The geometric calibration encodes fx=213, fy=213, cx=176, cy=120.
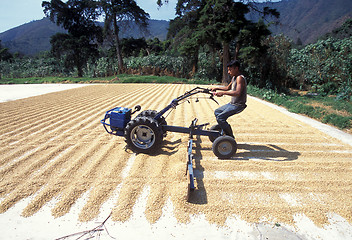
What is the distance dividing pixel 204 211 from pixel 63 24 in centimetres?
3124

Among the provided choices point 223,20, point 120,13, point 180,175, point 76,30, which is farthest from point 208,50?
point 76,30

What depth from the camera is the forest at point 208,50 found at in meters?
13.1

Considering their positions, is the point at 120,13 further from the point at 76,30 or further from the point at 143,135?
the point at 143,135

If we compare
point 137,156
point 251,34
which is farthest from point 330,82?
point 137,156

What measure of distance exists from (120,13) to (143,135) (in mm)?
24629

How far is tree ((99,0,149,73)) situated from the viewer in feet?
79.6

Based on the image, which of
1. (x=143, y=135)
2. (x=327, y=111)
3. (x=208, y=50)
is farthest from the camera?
(x=208, y=50)

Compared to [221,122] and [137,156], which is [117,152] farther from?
[221,122]

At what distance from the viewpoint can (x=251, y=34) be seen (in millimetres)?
13398

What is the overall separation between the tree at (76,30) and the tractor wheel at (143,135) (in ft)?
85.5

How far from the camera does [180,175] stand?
Answer: 2922 millimetres

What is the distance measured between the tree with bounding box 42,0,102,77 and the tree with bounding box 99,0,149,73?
1787mm

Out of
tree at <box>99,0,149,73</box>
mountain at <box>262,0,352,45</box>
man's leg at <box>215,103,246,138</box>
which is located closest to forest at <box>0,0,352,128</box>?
tree at <box>99,0,149,73</box>

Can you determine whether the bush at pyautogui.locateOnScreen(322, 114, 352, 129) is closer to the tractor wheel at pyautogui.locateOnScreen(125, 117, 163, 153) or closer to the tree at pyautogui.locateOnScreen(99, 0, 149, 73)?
the tractor wheel at pyautogui.locateOnScreen(125, 117, 163, 153)
